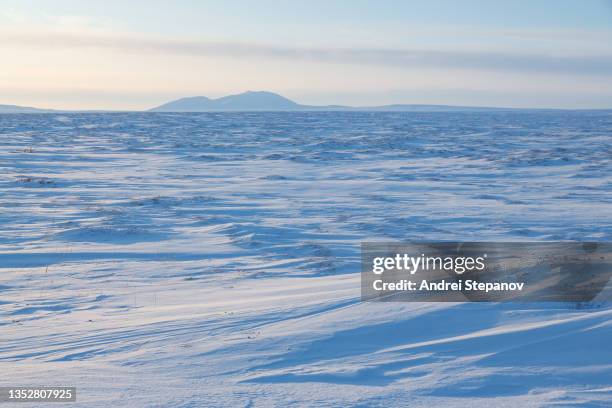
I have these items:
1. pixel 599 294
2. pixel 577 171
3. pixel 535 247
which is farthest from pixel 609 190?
pixel 599 294

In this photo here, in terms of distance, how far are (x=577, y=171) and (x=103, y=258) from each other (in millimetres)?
13499

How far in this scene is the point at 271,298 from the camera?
567 centimetres

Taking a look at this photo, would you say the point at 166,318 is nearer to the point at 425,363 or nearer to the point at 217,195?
the point at 425,363

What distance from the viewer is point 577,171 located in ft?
58.1

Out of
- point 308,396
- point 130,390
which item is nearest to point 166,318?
point 130,390

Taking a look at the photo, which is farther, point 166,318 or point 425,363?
point 166,318

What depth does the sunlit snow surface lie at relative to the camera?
359 cm

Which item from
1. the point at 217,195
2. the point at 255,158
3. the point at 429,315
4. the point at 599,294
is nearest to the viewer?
the point at 429,315

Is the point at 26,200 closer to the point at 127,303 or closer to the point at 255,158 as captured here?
the point at 127,303

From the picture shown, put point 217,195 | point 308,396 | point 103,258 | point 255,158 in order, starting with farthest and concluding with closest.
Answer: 1. point 255,158
2. point 217,195
3. point 103,258
4. point 308,396

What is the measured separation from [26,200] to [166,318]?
7.85m

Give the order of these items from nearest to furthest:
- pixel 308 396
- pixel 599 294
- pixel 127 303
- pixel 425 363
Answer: pixel 308 396 < pixel 425 363 < pixel 599 294 < pixel 127 303

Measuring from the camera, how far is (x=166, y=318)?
5105 millimetres

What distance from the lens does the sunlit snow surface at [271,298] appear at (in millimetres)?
3588
